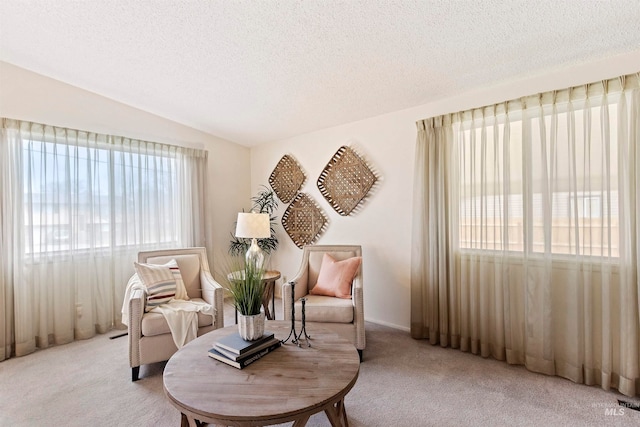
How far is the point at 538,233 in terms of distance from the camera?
7.78 ft

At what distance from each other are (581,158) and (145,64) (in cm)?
366

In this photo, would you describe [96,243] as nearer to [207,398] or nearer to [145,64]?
[145,64]

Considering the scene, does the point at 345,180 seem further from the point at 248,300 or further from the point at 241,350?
the point at 241,350

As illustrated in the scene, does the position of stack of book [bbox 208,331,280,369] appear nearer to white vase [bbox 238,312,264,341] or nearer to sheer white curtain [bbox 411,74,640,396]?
white vase [bbox 238,312,264,341]

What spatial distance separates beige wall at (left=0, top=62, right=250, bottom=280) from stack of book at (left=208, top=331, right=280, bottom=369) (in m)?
2.77

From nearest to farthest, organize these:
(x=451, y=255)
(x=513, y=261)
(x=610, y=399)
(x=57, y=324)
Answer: (x=610, y=399) → (x=513, y=261) → (x=451, y=255) → (x=57, y=324)

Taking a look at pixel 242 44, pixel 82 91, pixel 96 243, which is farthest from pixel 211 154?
pixel 242 44

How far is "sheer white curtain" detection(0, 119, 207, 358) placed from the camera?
2758 mm

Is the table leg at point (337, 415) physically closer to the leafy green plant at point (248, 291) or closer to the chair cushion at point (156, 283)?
the leafy green plant at point (248, 291)

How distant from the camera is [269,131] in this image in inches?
161

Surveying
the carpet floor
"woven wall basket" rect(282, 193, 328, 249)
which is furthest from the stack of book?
"woven wall basket" rect(282, 193, 328, 249)

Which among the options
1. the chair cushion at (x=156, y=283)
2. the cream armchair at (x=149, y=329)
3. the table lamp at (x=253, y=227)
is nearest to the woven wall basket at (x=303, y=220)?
the table lamp at (x=253, y=227)

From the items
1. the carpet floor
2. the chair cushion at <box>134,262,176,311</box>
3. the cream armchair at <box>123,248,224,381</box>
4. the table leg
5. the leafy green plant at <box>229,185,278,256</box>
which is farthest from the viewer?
the leafy green plant at <box>229,185,278,256</box>

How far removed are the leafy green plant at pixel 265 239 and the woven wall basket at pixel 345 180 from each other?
37.4 inches
